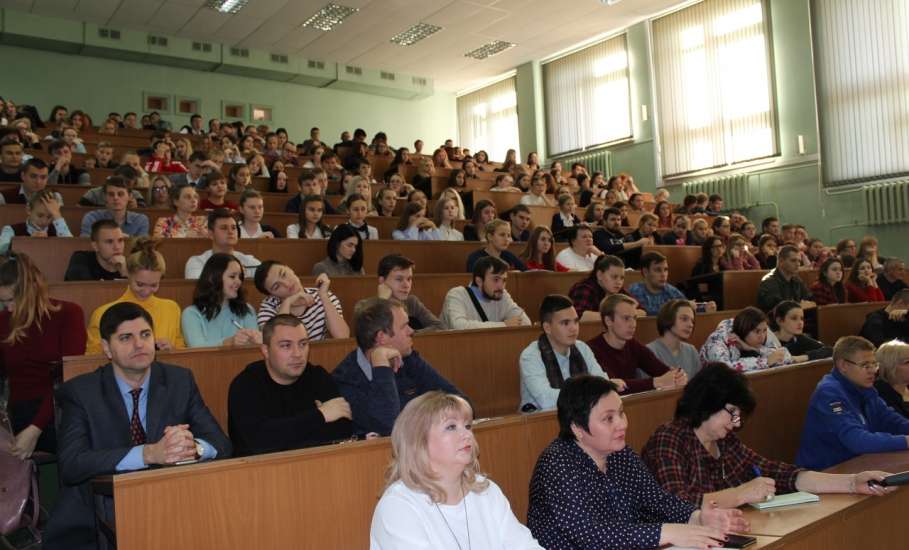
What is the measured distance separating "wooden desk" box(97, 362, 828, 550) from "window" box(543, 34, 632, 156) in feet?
34.8

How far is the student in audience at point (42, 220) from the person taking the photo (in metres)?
4.55

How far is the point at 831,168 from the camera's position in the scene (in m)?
9.78

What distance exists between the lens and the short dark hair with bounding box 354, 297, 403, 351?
2875mm

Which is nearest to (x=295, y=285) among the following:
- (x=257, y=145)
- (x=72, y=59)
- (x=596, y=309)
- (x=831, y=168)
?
(x=596, y=309)

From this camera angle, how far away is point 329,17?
1107cm

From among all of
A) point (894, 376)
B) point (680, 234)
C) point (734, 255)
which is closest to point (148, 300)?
point (894, 376)

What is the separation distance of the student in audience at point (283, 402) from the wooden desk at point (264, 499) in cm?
44

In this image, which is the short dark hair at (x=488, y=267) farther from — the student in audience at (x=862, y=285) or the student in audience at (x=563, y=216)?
the student in audience at (x=862, y=285)

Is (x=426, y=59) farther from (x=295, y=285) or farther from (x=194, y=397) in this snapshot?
(x=194, y=397)

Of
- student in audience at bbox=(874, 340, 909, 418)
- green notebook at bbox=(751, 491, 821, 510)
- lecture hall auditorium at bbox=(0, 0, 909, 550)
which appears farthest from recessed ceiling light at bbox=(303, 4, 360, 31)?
green notebook at bbox=(751, 491, 821, 510)

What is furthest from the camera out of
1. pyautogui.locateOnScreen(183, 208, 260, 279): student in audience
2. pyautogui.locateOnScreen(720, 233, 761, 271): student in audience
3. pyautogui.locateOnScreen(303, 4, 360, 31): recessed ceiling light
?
pyautogui.locateOnScreen(303, 4, 360, 31): recessed ceiling light

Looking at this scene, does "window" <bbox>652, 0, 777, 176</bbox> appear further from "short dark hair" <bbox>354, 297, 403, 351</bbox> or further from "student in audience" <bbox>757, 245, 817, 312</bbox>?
"short dark hair" <bbox>354, 297, 403, 351</bbox>

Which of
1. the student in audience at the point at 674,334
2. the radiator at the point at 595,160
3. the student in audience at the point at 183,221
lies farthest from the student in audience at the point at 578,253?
the radiator at the point at 595,160

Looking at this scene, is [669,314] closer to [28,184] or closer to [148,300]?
[148,300]
